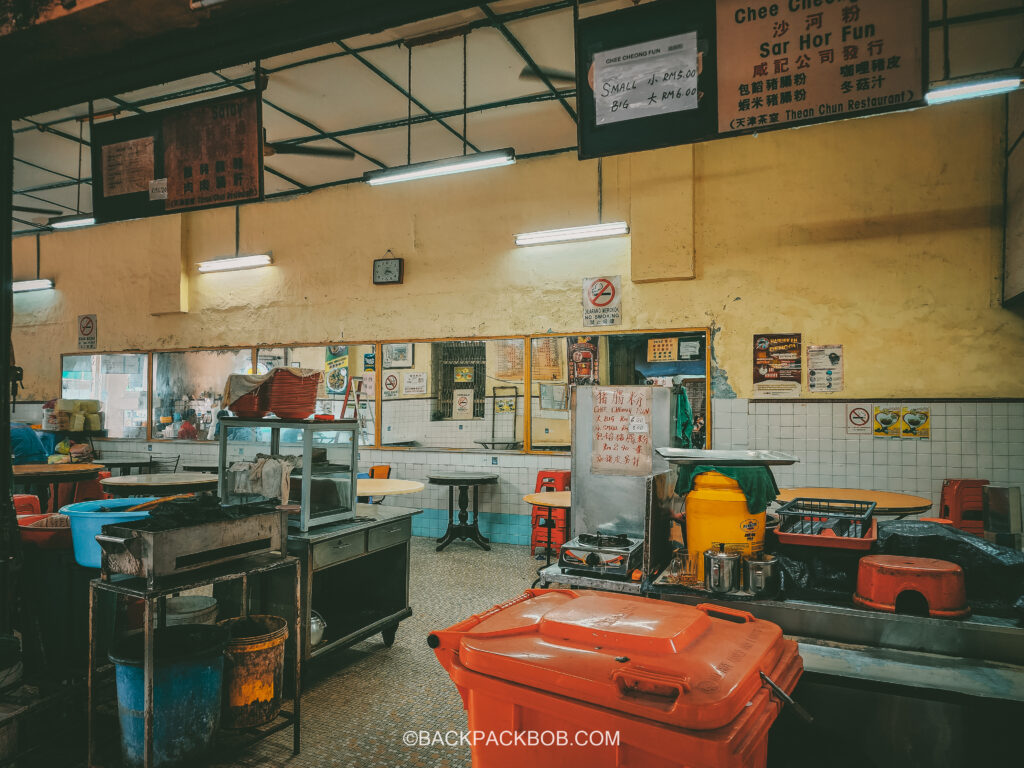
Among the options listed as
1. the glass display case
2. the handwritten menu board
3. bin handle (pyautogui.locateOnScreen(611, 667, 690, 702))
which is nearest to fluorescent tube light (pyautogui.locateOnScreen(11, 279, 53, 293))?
the glass display case

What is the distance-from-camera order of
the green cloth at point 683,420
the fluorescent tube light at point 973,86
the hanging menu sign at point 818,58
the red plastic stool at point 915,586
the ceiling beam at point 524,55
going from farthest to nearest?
the ceiling beam at point 524,55 → the fluorescent tube light at point 973,86 → the green cloth at point 683,420 → the hanging menu sign at point 818,58 → the red plastic stool at point 915,586

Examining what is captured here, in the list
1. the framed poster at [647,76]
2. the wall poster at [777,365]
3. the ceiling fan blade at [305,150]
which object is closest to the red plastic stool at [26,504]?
the ceiling fan blade at [305,150]

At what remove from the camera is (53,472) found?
519 centimetres

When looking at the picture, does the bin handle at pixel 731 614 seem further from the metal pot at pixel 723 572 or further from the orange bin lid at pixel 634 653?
the metal pot at pixel 723 572

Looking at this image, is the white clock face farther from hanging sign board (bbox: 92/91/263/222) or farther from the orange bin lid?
the orange bin lid

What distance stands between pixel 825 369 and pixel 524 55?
4.17 m

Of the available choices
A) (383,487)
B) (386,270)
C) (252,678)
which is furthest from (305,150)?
(252,678)

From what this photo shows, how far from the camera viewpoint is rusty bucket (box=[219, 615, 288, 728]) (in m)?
2.85

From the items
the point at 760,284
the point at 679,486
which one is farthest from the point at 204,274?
the point at 679,486

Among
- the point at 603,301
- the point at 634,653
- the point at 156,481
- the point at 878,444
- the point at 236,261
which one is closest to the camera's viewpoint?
the point at 634,653

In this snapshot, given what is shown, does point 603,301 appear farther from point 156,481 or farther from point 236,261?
point 236,261

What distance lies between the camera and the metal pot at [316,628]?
11.2ft

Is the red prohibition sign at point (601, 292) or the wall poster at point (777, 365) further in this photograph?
the red prohibition sign at point (601, 292)

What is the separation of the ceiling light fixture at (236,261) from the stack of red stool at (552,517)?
506 cm
